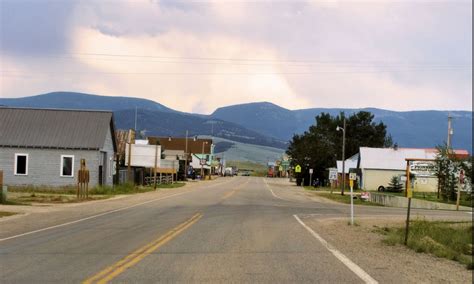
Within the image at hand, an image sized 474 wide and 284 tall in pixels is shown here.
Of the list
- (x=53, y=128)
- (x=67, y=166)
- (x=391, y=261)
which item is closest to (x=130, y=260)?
(x=391, y=261)

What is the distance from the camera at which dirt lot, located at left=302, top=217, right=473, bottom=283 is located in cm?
1055

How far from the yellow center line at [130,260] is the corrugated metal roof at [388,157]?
190 feet

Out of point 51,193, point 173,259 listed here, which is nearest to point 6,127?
point 51,193

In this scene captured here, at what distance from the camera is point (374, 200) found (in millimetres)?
48312

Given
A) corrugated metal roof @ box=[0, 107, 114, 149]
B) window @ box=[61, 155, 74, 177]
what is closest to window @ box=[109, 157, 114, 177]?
corrugated metal roof @ box=[0, 107, 114, 149]

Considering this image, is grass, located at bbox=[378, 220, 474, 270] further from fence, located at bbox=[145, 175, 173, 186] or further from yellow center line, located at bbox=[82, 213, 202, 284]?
fence, located at bbox=[145, 175, 173, 186]

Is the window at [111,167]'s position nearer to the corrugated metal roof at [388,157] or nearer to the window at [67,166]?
the window at [67,166]

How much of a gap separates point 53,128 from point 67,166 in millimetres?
3704

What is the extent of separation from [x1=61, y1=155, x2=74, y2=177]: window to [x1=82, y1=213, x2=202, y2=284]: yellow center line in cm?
2941

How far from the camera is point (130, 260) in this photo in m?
11.8

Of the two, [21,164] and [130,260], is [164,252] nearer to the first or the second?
[130,260]

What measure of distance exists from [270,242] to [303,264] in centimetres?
372

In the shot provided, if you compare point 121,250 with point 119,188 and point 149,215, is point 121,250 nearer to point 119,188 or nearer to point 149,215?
point 149,215

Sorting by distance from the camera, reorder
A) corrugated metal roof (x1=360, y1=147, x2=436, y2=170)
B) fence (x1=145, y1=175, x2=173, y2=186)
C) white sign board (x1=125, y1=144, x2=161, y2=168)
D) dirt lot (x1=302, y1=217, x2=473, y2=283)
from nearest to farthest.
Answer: dirt lot (x1=302, y1=217, x2=473, y2=283) → white sign board (x1=125, y1=144, x2=161, y2=168) → fence (x1=145, y1=175, x2=173, y2=186) → corrugated metal roof (x1=360, y1=147, x2=436, y2=170)
